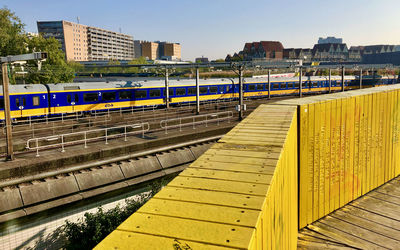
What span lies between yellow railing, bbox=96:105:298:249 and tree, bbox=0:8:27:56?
5308 cm

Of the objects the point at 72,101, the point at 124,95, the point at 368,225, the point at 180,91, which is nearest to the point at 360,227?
the point at 368,225

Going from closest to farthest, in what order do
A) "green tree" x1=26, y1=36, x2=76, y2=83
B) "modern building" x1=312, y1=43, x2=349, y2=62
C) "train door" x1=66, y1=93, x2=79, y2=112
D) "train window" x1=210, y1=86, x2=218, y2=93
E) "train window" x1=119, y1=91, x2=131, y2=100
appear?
"train door" x1=66, y1=93, x2=79, y2=112 < "train window" x1=119, y1=91, x2=131, y2=100 < "train window" x1=210, y1=86, x2=218, y2=93 < "green tree" x1=26, y1=36, x2=76, y2=83 < "modern building" x1=312, y1=43, x2=349, y2=62

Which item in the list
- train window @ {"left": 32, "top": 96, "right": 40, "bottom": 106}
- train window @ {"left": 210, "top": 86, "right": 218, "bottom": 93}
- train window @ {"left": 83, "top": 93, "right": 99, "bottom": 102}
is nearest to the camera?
train window @ {"left": 32, "top": 96, "right": 40, "bottom": 106}

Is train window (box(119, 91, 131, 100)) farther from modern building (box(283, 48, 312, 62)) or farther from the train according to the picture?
A: modern building (box(283, 48, 312, 62))

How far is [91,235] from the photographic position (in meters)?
10.8

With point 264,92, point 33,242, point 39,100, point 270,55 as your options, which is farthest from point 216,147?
point 270,55

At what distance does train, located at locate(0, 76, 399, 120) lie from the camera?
27.7 metres

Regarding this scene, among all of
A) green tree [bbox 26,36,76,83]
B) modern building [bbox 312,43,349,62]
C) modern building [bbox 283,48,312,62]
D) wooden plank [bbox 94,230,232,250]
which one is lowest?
wooden plank [bbox 94,230,232,250]

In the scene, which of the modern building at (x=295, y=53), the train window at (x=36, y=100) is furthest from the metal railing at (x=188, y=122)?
the modern building at (x=295, y=53)

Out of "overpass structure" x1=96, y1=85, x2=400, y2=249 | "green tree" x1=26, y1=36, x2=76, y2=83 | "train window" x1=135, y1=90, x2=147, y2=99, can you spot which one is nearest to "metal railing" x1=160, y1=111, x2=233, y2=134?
"overpass structure" x1=96, y1=85, x2=400, y2=249

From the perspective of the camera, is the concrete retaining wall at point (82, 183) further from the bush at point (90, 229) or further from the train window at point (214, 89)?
the train window at point (214, 89)

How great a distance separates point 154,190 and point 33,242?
4980 mm

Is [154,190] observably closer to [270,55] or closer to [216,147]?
[216,147]

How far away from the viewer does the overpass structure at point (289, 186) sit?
2.98 m
